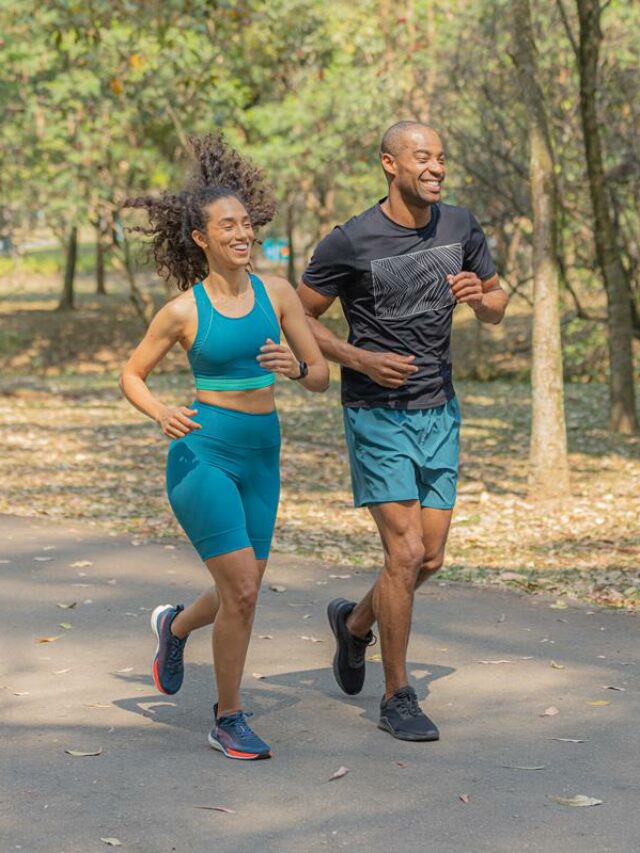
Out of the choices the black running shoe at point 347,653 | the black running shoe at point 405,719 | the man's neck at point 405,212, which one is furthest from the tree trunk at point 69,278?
the black running shoe at point 405,719

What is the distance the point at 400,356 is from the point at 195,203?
932 millimetres

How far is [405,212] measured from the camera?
18.2ft

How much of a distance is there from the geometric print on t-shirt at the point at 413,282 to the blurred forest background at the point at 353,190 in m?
1.11

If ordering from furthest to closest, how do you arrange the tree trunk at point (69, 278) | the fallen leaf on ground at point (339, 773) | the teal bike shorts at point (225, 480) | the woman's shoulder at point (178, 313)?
the tree trunk at point (69, 278), the woman's shoulder at point (178, 313), the teal bike shorts at point (225, 480), the fallen leaf on ground at point (339, 773)

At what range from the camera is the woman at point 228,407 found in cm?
506

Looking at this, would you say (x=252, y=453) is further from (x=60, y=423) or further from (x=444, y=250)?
(x=60, y=423)

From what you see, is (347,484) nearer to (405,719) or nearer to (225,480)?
(405,719)

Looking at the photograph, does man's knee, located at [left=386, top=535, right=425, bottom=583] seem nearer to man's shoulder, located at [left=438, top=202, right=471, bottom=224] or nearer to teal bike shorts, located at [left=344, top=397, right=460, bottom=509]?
teal bike shorts, located at [left=344, top=397, right=460, bottom=509]

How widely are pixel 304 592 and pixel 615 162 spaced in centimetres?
1188

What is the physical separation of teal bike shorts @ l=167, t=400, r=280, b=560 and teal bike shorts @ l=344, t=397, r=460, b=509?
0.43 meters

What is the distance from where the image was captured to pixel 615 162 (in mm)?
18594

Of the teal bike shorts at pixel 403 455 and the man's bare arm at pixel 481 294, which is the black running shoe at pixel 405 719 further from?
the man's bare arm at pixel 481 294

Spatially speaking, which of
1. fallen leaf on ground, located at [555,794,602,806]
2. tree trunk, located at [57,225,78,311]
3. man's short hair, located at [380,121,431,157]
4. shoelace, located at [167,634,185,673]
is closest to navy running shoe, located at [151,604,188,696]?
shoelace, located at [167,634,185,673]

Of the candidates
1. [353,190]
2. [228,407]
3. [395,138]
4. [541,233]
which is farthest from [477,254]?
[353,190]
